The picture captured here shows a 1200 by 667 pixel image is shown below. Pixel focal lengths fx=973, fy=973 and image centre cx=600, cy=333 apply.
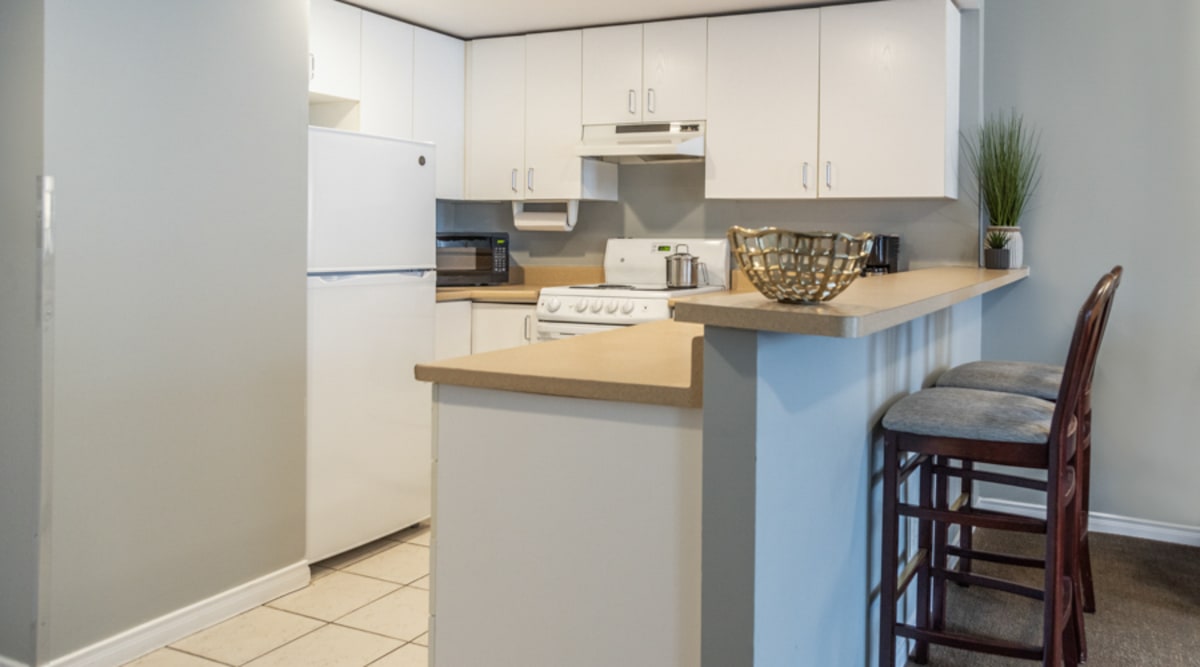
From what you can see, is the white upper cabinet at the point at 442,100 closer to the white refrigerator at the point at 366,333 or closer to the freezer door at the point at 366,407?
the white refrigerator at the point at 366,333

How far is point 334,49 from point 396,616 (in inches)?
95.2

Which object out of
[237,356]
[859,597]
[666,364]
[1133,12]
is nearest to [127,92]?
[237,356]

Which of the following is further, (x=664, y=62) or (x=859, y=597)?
(x=664, y=62)

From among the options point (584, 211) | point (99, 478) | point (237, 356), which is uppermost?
point (584, 211)

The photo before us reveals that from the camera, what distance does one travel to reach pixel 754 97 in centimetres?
428

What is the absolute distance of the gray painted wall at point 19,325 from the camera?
8.28ft

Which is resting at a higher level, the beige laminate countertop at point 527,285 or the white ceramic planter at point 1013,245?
the white ceramic planter at point 1013,245

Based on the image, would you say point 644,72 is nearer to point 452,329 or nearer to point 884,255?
point 884,255

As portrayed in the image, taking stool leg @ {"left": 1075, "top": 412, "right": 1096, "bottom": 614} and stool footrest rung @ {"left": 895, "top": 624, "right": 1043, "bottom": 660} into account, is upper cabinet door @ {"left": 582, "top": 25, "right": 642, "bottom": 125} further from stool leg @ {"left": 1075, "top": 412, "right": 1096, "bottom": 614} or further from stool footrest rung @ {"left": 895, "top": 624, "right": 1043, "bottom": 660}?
stool footrest rung @ {"left": 895, "top": 624, "right": 1043, "bottom": 660}

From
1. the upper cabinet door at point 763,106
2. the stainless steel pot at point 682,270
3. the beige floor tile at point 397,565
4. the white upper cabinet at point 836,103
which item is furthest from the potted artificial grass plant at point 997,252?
the beige floor tile at point 397,565

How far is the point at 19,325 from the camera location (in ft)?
8.41

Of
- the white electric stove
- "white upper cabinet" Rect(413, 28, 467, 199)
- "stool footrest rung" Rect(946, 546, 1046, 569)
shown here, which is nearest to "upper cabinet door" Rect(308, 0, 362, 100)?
"white upper cabinet" Rect(413, 28, 467, 199)

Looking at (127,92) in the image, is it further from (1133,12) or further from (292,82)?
(1133,12)

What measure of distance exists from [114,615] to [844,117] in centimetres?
325
